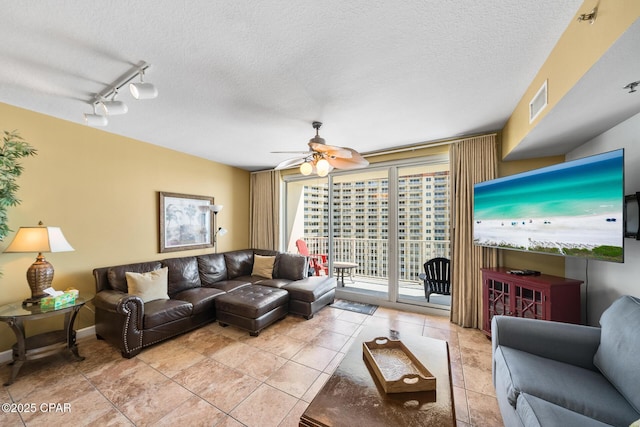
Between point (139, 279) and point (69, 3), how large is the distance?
2.60 meters

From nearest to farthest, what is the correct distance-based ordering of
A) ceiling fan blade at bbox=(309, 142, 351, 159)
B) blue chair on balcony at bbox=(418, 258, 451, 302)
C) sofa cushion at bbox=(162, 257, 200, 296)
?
ceiling fan blade at bbox=(309, 142, 351, 159) < sofa cushion at bbox=(162, 257, 200, 296) < blue chair on balcony at bbox=(418, 258, 451, 302)

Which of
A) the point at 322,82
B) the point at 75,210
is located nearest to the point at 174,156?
the point at 75,210

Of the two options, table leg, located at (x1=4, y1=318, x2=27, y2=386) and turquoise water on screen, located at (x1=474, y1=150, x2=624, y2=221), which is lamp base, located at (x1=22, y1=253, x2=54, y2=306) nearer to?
table leg, located at (x1=4, y1=318, x2=27, y2=386)

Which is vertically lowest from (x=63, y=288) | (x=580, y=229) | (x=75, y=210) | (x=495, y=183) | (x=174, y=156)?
(x=63, y=288)

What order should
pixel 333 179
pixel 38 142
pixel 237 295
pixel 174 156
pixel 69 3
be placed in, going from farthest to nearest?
pixel 333 179 < pixel 174 156 < pixel 237 295 < pixel 38 142 < pixel 69 3

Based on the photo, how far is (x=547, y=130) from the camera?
2043 mm

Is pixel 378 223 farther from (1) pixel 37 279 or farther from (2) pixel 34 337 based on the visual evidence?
(2) pixel 34 337

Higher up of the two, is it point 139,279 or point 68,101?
point 68,101

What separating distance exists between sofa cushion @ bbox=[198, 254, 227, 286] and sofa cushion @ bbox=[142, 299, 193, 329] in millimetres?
891

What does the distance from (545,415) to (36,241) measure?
3.92 metres

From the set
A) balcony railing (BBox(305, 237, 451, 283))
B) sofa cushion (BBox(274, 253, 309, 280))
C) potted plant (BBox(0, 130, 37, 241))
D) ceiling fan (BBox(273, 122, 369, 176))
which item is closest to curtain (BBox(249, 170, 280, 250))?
sofa cushion (BBox(274, 253, 309, 280))

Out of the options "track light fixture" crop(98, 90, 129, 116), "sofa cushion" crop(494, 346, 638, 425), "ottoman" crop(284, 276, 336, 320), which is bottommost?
"ottoman" crop(284, 276, 336, 320)

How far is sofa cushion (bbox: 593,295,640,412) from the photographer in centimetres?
121

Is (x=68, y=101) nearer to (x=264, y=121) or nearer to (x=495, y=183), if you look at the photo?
(x=264, y=121)
